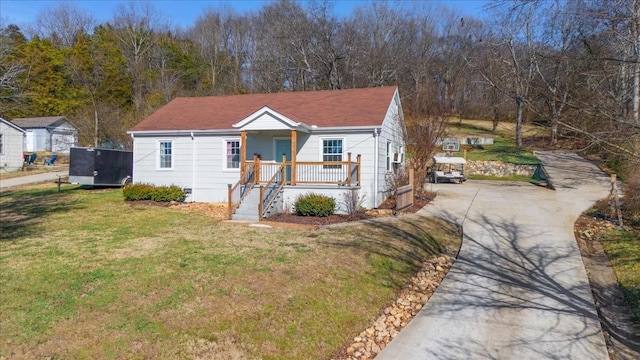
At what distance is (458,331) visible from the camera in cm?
614

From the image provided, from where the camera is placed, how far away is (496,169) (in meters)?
27.8

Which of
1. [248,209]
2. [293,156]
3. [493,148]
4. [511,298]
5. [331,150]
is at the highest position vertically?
[493,148]

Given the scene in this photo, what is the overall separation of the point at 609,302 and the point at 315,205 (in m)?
8.15

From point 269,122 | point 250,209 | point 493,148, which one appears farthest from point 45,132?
point 493,148

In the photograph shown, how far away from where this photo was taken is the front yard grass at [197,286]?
5.34 metres

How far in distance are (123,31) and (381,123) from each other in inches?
1699

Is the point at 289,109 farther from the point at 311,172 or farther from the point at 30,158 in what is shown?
the point at 30,158

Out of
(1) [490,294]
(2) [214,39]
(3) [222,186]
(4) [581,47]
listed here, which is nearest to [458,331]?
(1) [490,294]

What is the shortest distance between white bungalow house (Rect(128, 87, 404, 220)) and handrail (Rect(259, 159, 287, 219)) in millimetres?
35

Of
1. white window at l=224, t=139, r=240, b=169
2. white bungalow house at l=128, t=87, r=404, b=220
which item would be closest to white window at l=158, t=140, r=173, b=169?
white bungalow house at l=128, t=87, r=404, b=220

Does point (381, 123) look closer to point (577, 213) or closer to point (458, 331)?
point (577, 213)

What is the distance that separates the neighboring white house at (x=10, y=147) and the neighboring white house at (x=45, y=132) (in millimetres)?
8247

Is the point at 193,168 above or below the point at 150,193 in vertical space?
above

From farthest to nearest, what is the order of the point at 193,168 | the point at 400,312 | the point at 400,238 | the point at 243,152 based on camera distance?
the point at 193,168
the point at 243,152
the point at 400,238
the point at 400,312
